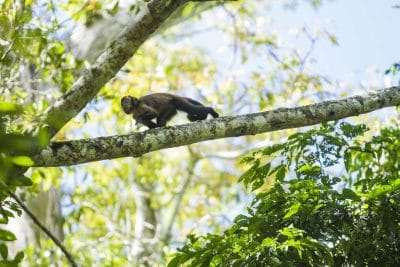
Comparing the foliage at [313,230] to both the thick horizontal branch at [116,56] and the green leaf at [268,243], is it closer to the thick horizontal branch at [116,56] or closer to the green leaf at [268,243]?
the green leaf at [268,243]

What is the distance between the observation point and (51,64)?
5.38m

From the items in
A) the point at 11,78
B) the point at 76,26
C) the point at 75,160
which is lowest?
the point at 75,160

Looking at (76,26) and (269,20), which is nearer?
(76,26)

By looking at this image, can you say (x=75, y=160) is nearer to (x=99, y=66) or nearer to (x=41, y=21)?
(x=99, y=66)

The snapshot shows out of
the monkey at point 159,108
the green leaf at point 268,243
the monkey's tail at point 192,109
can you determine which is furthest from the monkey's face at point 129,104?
the green leaf at point 268,243

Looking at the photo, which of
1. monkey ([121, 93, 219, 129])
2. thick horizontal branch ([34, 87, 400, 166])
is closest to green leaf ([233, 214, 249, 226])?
thick horizontal branch ([34, 87, 400, 166])

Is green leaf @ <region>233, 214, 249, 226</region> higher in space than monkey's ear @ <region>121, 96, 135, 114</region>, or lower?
lower

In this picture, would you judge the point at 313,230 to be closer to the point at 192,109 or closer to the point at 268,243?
the point at 268,243

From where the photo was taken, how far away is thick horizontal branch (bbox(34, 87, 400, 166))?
3527 mm

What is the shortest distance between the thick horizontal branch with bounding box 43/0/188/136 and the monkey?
7.14 feet

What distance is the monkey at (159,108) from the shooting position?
240 inches

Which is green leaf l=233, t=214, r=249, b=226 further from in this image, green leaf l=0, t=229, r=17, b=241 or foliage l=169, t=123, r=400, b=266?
green leaf l=0, t=229, r=17, b=241

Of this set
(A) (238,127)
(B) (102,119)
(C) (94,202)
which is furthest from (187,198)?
(A) (238,127)

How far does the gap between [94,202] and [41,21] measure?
315 inches
